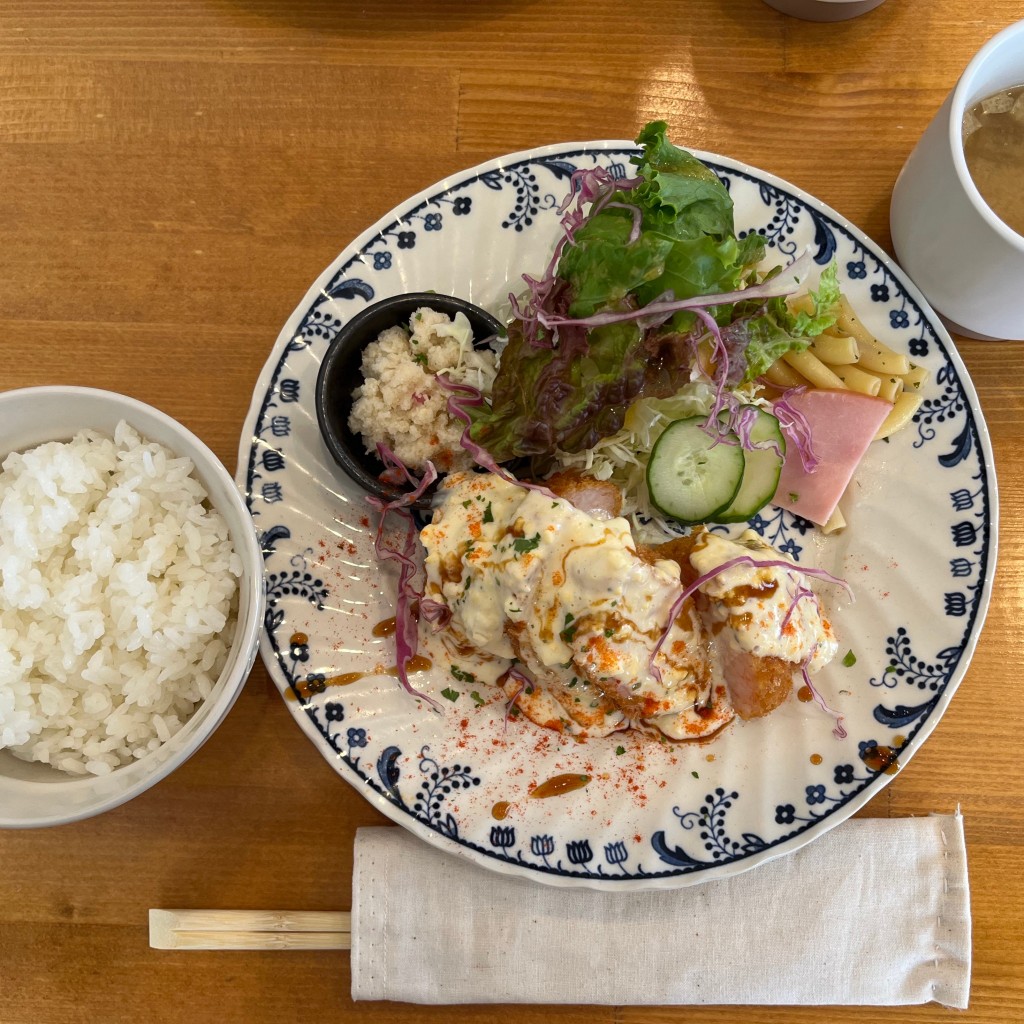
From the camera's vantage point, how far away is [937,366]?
2.10 meters

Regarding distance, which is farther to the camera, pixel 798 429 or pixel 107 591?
pixel 798 429

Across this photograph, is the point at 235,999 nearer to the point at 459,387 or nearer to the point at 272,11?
the point at 459,387

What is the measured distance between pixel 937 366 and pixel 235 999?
8.04ft

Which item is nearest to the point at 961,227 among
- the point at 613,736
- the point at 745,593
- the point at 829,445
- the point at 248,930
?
the point at 829,445

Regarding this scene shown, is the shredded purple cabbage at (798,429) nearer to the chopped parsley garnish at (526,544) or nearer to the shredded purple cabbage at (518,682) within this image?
the chopped parsley garnish at (526,544)

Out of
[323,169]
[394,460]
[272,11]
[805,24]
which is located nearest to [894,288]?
[805,24]

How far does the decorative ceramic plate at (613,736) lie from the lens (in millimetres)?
1911

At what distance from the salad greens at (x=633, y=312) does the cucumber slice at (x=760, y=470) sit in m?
0.14

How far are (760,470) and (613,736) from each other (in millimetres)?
801

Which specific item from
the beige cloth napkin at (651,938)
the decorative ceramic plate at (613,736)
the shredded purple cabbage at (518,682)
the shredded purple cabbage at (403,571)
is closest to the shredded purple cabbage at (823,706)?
the decorative ceramic plate at (613,736)

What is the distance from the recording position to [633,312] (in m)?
1.86

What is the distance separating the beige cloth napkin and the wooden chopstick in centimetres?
8

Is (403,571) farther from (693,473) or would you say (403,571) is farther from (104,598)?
(693,473)

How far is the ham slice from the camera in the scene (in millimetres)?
→ 2078
